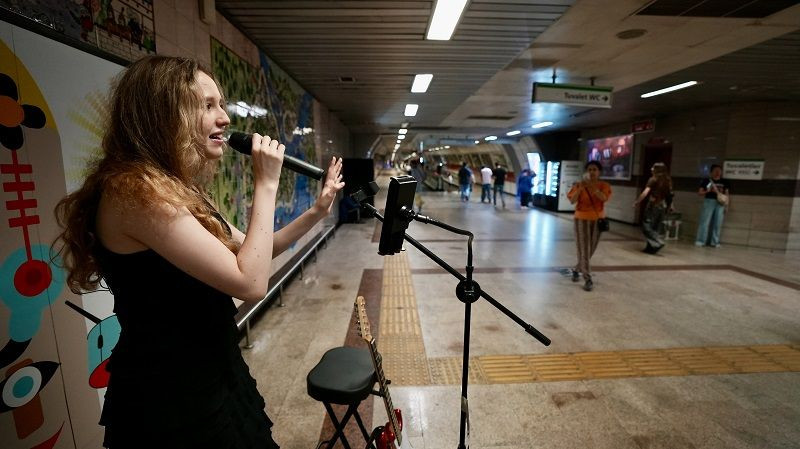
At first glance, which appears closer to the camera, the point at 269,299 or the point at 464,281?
the point at 464,281

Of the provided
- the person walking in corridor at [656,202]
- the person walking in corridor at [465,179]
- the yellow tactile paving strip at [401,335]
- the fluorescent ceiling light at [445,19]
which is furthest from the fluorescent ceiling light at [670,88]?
the person walking in corridor at [465,179]

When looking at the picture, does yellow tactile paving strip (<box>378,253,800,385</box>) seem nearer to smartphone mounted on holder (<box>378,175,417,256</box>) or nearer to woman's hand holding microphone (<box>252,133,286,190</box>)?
smartphone mounted on holder (<box>378,175,417,256</box>)

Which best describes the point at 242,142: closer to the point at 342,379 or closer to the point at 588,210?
the point at 342,379

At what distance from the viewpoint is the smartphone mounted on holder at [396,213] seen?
122cm

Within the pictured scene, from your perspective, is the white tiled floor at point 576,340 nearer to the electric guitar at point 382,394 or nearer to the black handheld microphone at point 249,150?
the electric guitar at point 382,394

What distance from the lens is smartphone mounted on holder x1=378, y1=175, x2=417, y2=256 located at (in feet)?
4.01

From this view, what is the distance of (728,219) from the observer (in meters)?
8.21

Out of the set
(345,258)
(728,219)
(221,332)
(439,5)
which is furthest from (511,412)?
(728,219)

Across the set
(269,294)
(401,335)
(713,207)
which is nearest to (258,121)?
(269,294)

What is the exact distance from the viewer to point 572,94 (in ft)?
19.1

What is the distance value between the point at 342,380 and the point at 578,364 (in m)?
2.29

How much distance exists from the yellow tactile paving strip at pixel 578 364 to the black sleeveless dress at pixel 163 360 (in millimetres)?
2000

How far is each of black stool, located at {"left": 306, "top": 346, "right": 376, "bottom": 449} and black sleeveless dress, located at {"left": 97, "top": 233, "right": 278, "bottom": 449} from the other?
0.58 metres

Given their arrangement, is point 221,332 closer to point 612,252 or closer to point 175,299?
point 175,299
